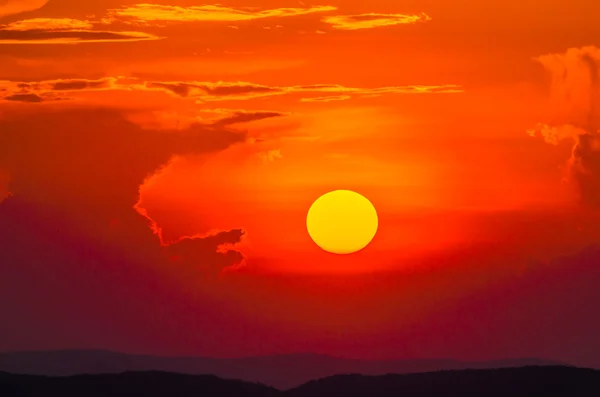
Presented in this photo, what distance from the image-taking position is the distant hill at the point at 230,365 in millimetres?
76000

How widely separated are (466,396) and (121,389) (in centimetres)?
1879

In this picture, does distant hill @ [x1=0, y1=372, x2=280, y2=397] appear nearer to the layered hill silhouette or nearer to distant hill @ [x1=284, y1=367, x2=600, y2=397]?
the layered hill silhouette

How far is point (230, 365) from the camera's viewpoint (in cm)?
7856

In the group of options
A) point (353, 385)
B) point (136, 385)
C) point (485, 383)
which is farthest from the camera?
point (353, 385)

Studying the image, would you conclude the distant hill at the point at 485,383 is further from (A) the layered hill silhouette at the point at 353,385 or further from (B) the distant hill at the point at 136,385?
(B) the distant hill at the point at 136,385

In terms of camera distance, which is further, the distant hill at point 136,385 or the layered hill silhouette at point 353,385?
the distant hill at point 136,385

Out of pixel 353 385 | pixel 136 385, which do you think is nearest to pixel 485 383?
pixel 353 385

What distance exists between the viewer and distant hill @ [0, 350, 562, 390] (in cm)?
7600

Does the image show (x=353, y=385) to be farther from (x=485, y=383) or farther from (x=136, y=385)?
(x=136, y=385)

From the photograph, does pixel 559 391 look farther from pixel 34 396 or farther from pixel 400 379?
pixel 34 396

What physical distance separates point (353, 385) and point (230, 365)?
23.2 ft

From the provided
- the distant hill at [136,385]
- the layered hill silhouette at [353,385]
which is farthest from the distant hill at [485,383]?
the distant hill at [136,385]

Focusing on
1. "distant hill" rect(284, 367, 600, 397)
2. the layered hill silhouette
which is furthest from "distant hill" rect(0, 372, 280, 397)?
"distant hill" rect(284, 367, 600, 397)

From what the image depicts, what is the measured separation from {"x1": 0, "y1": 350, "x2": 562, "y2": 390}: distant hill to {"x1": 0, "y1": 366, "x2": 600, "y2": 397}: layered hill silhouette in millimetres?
511
